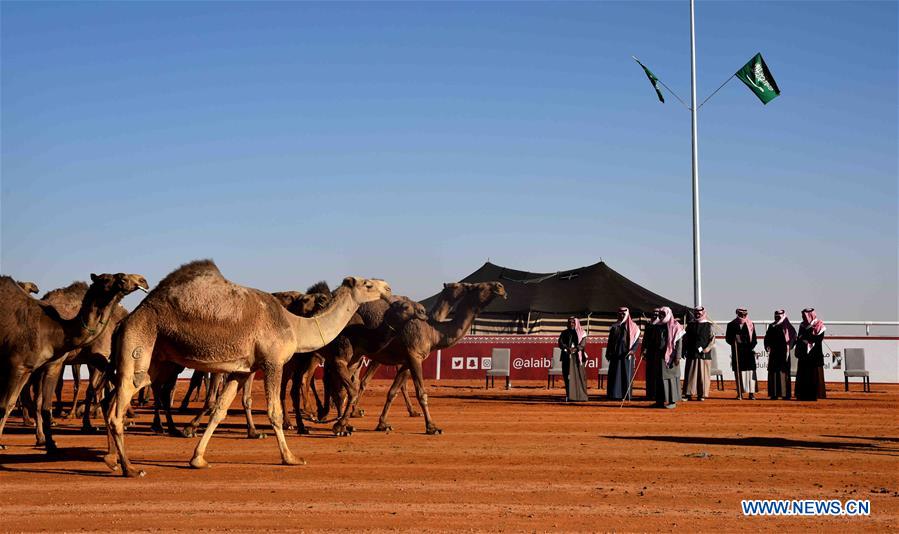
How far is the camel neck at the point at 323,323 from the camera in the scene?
39.9 feet

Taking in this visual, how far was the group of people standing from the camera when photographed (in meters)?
24.2

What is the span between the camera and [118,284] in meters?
11.7

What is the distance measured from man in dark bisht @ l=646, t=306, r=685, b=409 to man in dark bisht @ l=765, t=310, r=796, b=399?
4.58 metres

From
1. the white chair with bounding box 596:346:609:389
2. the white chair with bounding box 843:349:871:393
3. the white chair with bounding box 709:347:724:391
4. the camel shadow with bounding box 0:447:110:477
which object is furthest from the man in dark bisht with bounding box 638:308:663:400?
the camel shadow with bounding box 0:447:110:477

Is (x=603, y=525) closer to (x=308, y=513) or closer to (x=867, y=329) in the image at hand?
(x=308, y=513)

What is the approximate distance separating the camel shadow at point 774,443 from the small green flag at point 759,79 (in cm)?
2121

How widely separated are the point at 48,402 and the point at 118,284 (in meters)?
2.67

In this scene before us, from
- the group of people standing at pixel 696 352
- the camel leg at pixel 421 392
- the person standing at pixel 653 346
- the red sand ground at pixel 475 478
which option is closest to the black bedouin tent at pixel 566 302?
the group of people standing at pixel 696 352

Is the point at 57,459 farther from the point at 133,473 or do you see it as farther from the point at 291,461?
the point at 291,461

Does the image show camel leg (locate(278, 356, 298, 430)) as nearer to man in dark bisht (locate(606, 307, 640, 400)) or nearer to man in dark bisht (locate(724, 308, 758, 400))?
man in dark bisht (locate(606, 307, 640, 400))

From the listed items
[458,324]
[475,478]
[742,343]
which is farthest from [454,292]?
[742,343]

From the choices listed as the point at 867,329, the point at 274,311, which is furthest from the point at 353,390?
the point at 867,329

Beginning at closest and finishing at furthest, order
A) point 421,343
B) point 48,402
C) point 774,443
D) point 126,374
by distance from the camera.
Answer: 1. point 126,374
2. point 48,402
3. point 774,443
4. point 421,343

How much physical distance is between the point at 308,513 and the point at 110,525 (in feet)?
5.46
